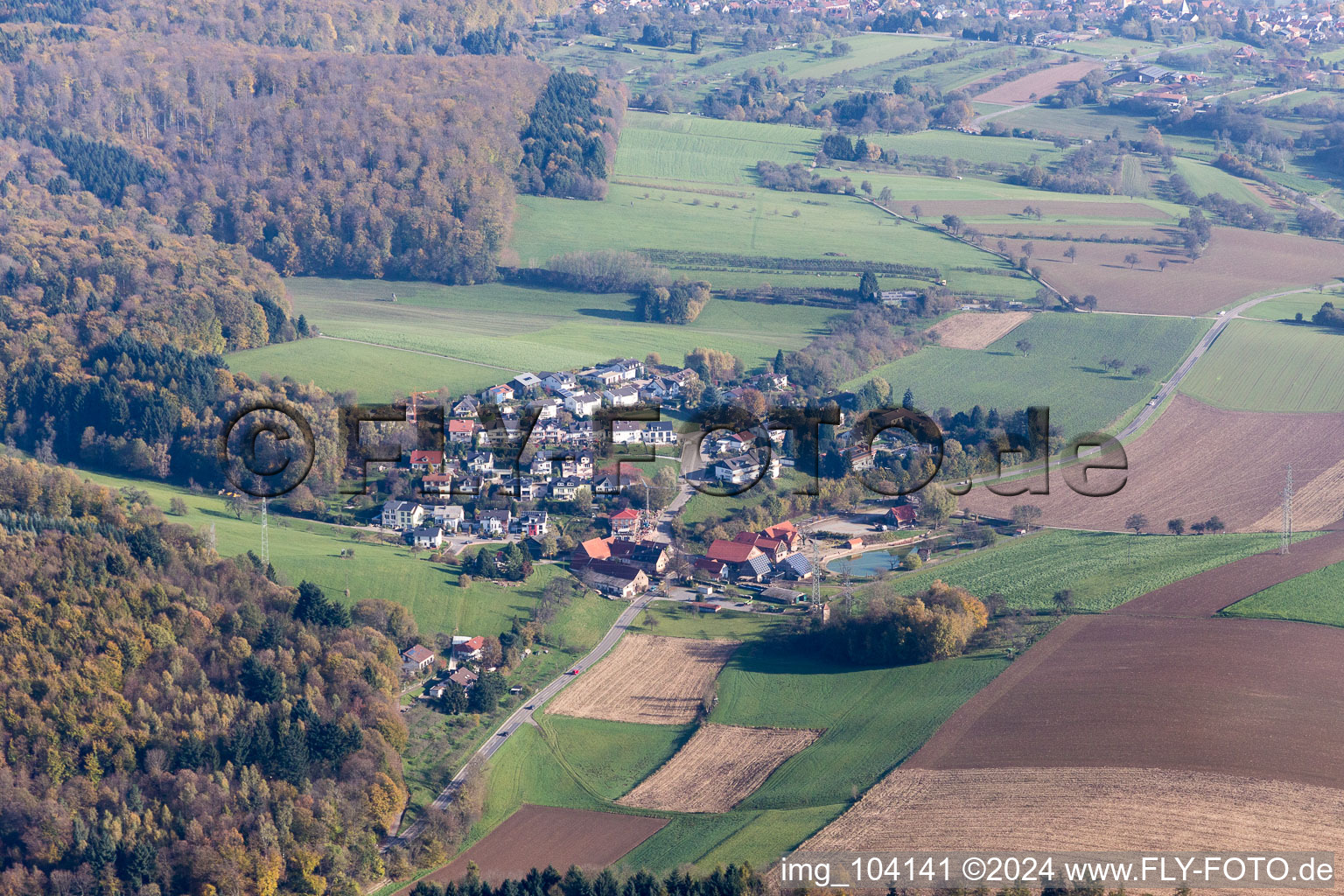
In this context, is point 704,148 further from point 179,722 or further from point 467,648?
point 179,722

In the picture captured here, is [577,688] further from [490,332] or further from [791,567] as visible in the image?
[490,332]

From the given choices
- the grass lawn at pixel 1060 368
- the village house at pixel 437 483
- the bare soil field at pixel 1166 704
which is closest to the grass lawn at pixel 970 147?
the grass lawn at pixel 1060 368

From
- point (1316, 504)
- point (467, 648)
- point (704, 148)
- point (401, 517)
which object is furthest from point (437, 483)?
point (704, 148)

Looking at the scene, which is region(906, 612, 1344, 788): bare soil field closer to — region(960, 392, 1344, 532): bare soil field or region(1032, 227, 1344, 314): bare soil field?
region(960, 392, 1344, 532): bare soil field

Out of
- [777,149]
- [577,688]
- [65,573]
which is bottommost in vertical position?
[577,688]

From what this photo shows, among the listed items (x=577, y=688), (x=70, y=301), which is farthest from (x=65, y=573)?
(x=70, y=301)

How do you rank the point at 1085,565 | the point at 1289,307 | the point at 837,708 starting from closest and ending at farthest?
the point at 837,708
the point at 1085,565
the point at 1289,307

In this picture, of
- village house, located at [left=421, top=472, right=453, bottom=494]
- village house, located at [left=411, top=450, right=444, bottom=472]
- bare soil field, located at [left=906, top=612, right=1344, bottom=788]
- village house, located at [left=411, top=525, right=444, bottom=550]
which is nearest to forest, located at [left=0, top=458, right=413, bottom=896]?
village house, located at [left=411, top=525, right=444, bottom=550]
